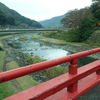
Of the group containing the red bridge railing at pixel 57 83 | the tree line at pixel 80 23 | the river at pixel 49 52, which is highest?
the tree line at pixel 80 23

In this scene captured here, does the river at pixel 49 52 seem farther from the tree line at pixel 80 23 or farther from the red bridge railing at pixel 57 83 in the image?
the red bridge railing at pixel 57 83

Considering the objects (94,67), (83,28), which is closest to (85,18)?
(83,28)

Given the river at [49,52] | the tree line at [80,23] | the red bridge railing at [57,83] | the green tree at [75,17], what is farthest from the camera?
the green tree at [75,17]

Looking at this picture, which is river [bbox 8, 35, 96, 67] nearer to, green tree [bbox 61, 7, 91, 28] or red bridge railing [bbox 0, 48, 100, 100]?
green tree [bbox 61, 7, 91, 28]

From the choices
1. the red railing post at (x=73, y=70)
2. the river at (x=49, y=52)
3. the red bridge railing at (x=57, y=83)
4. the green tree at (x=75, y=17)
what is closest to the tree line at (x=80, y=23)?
the green tree at (x=75, y=17)

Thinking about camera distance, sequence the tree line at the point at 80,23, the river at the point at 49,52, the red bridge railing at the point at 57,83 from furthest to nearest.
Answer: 1. the tree line at the point at 80,23
2. the river at the point at 49,52
3. the red bridge railing at the point at 57,83

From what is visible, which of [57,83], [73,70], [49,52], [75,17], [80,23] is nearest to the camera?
[57,83]

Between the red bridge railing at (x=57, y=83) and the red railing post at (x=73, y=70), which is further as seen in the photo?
the red railing post at (x=73, y=70)

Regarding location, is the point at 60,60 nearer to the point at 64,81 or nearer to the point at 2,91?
the point at 64,81

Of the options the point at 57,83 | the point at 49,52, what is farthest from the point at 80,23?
the point at 57,83

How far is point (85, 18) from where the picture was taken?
78.6 ft

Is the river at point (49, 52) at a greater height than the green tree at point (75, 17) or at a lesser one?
lesser

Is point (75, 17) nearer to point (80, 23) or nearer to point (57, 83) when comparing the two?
point (80, 23)

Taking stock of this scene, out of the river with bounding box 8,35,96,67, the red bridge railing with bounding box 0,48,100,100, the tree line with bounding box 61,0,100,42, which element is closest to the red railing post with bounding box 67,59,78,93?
the red bridge railing with bounding box 0,48,100,100
